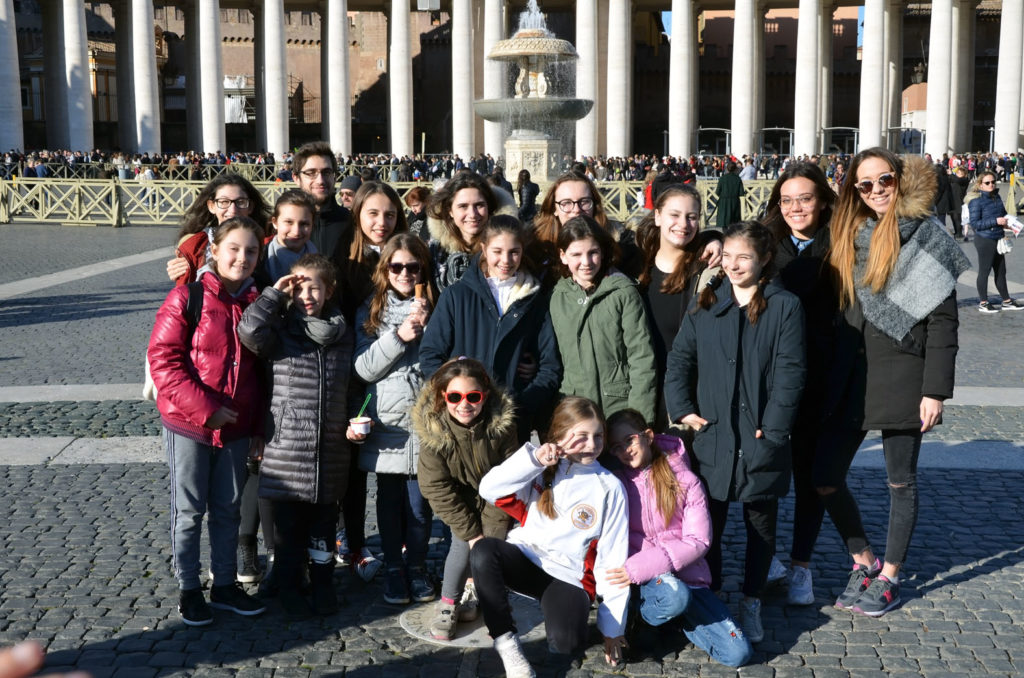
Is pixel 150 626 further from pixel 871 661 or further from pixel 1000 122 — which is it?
pixel 1000 122

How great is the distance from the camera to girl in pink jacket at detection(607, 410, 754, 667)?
4332 millimetres

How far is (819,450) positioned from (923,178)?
1.16 meters

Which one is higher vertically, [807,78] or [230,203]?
[807,78]

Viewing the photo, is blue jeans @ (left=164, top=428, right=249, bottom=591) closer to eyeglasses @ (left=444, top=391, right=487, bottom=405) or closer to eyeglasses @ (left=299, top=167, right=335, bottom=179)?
eyeglasses @ (left=444, top=391, right=487, bottom=405)

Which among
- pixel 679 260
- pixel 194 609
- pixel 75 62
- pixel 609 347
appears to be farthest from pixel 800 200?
pixel 75 62

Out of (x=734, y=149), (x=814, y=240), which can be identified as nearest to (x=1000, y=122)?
(x=734, y=149)

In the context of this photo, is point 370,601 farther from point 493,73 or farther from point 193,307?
point 493,73

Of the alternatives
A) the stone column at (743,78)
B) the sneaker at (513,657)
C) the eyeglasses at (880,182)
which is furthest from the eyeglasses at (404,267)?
the stone column at (743,78)

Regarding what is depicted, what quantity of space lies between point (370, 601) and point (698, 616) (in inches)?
54.7

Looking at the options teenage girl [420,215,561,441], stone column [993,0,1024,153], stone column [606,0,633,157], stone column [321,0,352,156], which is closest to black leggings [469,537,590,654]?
teenage girl [420,215,561,441]

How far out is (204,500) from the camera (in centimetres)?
467

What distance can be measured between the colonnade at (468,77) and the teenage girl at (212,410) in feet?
130

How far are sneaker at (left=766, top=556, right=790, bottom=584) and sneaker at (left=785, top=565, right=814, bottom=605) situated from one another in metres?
0.11

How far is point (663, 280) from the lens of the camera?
16.3ft
